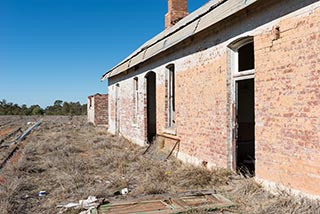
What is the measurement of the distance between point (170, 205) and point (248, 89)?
19.1 ft

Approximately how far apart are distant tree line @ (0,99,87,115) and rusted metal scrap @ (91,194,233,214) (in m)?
52.8

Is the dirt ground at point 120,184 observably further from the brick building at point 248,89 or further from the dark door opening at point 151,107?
the dark door opening at point 151,107

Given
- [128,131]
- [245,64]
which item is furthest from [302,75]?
[128,131]

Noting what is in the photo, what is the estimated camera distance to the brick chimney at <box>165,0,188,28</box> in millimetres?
13844

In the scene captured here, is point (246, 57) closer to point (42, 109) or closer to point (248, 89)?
point (248, 89)

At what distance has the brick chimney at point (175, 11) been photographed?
45.4 feet

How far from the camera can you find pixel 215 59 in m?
7.45

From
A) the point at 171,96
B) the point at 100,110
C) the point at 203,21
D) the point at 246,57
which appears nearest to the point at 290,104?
the point at 203,21

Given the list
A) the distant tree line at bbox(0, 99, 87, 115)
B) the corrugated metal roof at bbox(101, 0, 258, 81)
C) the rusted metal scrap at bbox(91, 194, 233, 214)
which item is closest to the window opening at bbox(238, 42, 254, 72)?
the corrugated metal roof at bbox(101, 0, 258, 81)

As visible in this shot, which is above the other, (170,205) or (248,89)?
(248,89)

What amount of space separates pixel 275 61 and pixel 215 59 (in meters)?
2.10

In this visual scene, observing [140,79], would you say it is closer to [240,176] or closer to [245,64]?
[245,64]

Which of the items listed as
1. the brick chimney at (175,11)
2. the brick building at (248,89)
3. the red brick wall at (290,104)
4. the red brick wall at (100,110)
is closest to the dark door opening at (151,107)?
the brick building at (248,89)

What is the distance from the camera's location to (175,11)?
1388cm
